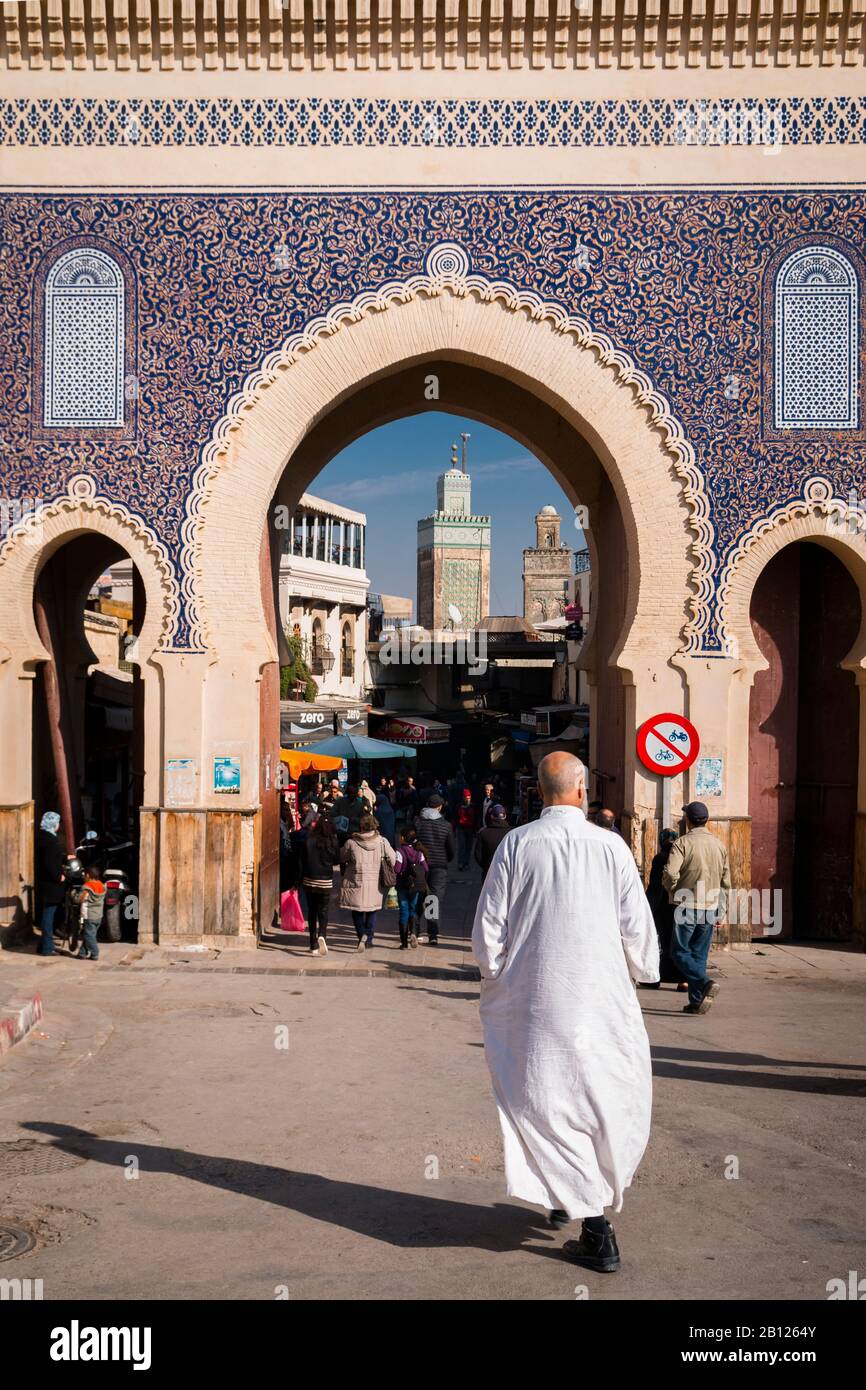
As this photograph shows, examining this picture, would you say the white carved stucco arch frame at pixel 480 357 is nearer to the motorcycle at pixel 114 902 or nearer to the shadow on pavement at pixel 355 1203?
the motorcycle at pixel 114 902

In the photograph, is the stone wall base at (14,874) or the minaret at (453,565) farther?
the minaret at (453,565)

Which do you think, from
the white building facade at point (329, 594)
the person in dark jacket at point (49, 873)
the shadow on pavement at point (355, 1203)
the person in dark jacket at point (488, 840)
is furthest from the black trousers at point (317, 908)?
the white building facade at point (329, 594)

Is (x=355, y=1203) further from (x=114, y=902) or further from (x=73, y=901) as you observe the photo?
(x=114, y=902)

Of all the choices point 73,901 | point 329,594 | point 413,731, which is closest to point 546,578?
point 329,594

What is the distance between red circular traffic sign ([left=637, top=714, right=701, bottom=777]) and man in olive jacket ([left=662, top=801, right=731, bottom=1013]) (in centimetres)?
171

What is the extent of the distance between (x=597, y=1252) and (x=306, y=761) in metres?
13.9

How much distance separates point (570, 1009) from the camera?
13.6ft

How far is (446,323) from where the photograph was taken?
A: 10.3 meters

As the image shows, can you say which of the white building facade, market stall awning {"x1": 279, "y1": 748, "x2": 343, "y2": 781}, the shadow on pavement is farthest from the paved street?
the white building facade

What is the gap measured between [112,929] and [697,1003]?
4865 millimetres

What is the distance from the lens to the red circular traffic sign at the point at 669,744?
10.1 metres

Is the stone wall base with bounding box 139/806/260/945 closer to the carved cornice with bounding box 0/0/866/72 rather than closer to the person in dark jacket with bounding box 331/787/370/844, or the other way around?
the person in dark jacket with bounding box 331/787/370/844

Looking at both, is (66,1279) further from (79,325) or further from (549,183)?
(549,183)

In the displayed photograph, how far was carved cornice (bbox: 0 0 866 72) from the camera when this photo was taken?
9.93 m
